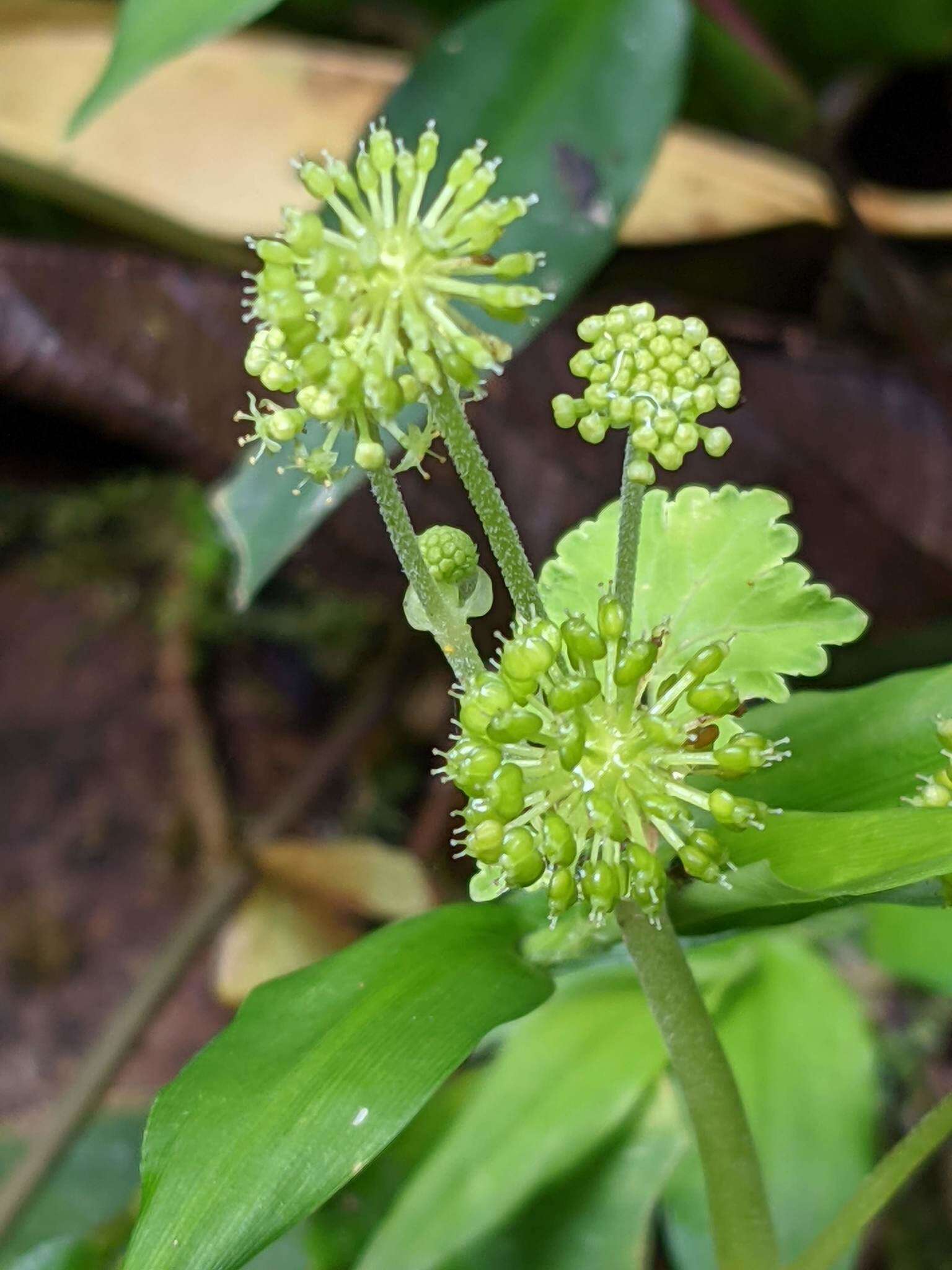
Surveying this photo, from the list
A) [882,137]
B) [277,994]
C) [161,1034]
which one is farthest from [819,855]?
[882,137]

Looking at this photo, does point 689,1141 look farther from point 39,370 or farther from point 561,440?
point 39,370

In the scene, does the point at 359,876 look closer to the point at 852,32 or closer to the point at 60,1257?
the point at 60,1257

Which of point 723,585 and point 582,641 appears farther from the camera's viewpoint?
point 723,585

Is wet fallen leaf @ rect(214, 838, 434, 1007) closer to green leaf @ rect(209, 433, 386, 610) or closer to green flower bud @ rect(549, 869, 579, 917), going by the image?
green leaf @ rect(209, 433, 386, 610)

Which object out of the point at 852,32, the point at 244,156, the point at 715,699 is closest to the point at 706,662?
the point at 715,699

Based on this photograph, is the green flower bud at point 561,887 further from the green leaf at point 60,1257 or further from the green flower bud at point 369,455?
the green leaf at point 60,1257
